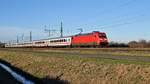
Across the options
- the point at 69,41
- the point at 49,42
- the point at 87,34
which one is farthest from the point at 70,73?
the point at 49,42

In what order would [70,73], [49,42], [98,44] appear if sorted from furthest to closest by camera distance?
1. [49,42]
2. [98,44]
3. [70,73]

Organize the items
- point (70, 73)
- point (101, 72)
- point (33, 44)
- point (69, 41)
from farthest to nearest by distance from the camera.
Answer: point (33, 44) → point (69, 41) → point (70, 73) → point (101, 72)

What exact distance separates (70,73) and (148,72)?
21.9ft

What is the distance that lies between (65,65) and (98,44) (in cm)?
3679

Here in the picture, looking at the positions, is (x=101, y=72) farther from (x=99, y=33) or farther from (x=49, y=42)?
(x=49, y=42)

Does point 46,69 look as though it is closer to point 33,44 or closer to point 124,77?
point 124,77

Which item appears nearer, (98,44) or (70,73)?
(70,73)

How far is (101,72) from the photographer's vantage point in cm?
1756

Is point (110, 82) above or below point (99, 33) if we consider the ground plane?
below

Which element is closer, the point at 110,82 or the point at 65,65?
the point at 110,82

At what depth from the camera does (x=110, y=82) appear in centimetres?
1521

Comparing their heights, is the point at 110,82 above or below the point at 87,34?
below

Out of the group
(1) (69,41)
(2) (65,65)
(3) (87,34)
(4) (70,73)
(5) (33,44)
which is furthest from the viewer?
(5) (33,44)

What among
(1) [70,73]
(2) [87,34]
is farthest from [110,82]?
(2) [87,34]
